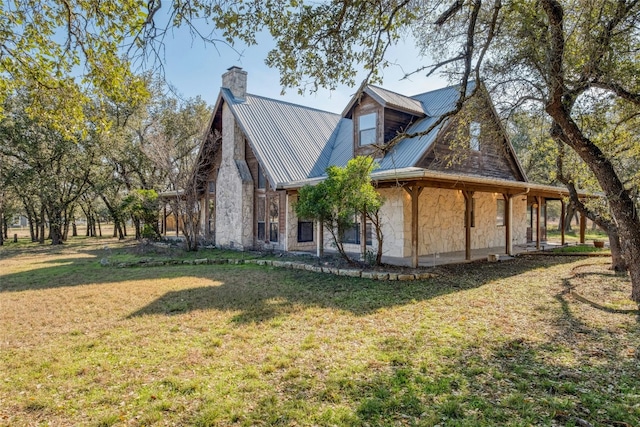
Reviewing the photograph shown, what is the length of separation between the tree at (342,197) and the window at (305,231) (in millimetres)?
4306

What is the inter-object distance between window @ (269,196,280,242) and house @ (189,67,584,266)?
42mm

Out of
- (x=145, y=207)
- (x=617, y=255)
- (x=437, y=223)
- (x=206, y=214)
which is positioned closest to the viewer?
(x=617, y=255)

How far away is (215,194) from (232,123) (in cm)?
354

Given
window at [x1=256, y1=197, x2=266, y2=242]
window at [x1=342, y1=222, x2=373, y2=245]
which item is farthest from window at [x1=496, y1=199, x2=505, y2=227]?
window at [x1=256, y1=197, x2=266, y2=242]

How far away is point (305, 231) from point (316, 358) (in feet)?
34.6

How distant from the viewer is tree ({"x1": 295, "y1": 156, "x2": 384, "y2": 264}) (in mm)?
9141

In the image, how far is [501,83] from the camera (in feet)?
24.4

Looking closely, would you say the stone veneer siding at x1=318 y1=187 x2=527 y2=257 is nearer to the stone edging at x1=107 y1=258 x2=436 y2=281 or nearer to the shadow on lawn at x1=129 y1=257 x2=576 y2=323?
the shadow on lawn at x1=129 y1=257 x2=576 y2=323

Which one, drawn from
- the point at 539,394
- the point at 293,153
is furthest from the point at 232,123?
the point at 539,394

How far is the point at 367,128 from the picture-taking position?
13.8m

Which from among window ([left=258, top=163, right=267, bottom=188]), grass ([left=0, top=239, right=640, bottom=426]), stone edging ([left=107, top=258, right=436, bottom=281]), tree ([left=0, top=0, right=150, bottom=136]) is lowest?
grass ([left=0, top=239, right=640, bottom=426])

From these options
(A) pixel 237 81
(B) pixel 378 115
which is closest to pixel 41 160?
(A) pixel 237 81

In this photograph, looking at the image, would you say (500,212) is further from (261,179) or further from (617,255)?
(261,179)

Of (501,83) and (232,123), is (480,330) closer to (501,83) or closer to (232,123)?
(501,83)
